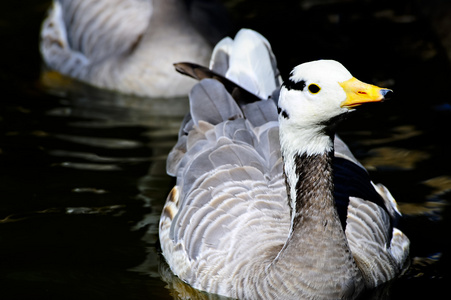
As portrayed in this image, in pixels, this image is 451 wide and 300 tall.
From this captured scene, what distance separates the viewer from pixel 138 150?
315 inches

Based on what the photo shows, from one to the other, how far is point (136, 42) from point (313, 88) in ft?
17.8

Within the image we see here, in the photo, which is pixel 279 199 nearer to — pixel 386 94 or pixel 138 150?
pixel 386 94

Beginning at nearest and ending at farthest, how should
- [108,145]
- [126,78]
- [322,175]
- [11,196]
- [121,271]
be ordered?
[322,175] → [121,271] → [11,196] → [108,145] → [126,78]

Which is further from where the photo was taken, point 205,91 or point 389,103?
point 389,103

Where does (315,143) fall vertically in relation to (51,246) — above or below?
above

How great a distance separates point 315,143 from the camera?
503 centimetres

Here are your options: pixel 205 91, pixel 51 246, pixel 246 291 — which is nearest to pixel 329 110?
pixel 246 291

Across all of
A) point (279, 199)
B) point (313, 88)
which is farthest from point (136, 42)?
point (313, 88)

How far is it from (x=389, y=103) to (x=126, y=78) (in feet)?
10.2

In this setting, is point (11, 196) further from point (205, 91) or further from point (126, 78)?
point (126, 78)

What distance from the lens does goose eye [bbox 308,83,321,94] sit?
15.6 feet

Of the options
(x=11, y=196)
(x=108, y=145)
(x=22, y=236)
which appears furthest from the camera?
(x=108, y=145)

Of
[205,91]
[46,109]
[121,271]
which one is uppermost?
[205,91]

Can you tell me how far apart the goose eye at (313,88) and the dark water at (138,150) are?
1748mm
